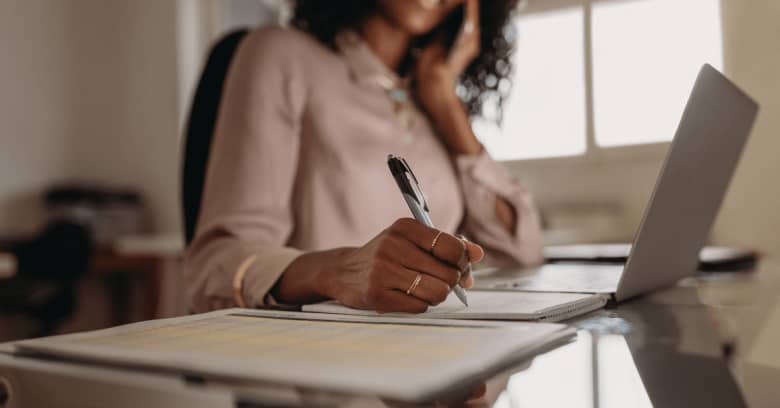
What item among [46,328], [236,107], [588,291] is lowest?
[46,328]

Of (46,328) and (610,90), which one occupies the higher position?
(610,90)

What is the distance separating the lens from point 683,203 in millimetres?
636

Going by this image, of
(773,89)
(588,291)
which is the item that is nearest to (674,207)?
(588,291)

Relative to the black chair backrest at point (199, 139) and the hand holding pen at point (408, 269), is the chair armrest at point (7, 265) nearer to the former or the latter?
the black chair backrest at point (199, 139)

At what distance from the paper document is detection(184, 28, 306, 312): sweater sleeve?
0.90ft

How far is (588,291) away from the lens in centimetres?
58

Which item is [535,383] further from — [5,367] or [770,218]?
[770,218]

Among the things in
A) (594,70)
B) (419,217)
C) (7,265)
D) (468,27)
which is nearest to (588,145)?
(594,70)

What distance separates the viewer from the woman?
20.8 inches

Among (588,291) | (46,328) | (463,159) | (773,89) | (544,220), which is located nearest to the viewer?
(588,291)

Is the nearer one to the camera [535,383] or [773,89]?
[535,383]

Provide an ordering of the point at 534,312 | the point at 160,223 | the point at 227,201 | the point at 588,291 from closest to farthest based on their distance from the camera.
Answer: the point at 534,312 < the point at 588,291 < the point at 227,201 < the point at 160,223

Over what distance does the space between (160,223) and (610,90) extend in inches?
89.1

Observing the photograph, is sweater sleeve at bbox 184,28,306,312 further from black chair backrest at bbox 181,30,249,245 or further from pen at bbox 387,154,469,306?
pen at bbox 387,154,469,306
